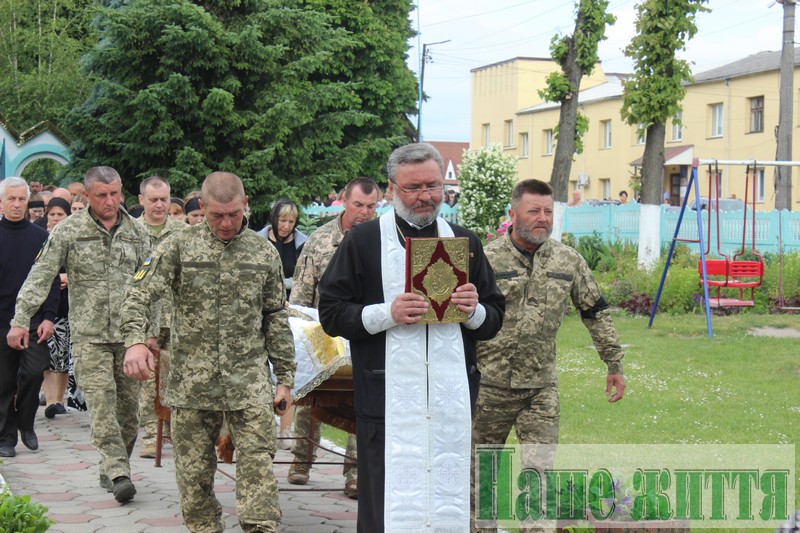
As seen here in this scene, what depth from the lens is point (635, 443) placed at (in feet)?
31.2

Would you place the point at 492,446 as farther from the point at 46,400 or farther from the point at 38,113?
the point at 38,113

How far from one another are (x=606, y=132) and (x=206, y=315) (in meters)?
49.9

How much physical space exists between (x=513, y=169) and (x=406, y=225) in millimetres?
25039

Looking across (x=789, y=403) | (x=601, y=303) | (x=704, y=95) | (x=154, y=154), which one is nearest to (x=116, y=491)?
(x=601, y=303)

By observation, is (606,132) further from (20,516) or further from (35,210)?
(20,516)

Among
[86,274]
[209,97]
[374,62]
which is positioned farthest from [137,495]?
[374,62]

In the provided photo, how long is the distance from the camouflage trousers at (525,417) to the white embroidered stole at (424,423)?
1.30 m

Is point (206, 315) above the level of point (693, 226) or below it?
below

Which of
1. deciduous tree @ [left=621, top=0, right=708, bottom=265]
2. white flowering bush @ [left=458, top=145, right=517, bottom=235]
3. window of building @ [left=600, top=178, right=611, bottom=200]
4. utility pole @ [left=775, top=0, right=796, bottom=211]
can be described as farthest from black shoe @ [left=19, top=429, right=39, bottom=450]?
window of building @ [left=600, top=178, right=611, bottom=200]

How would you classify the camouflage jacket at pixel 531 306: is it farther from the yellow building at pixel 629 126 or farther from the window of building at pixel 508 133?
the window of building at pixel 508 133

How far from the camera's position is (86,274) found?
27.3 ft

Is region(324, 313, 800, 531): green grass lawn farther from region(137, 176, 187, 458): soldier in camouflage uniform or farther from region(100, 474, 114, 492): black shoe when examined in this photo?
region(100, 474, 114, 492): black shoe

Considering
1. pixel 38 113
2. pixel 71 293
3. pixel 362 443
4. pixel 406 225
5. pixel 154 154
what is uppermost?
pixel 38 113

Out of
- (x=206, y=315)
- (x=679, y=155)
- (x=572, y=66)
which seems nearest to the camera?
(x=206, y=315)
